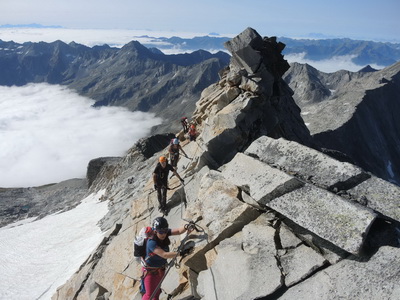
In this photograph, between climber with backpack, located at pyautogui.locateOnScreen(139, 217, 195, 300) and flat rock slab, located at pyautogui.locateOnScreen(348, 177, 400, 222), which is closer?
flat rock slab, located at pyautogui.locateOnScreen(348, 177, 400, 222)

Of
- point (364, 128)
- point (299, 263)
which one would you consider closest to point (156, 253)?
point (299, 263)

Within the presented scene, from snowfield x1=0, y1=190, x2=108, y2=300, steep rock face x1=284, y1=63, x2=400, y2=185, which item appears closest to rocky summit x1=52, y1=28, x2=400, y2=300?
snowfield x1=0, y1=190, x2=108, y2=300

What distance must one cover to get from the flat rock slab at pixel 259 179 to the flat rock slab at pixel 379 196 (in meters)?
2.05

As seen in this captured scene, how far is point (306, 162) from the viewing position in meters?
13.0

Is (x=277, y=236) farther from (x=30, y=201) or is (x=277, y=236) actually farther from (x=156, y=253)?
(x=30, y=201)

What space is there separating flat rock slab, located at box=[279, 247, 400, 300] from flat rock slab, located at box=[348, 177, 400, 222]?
176cm

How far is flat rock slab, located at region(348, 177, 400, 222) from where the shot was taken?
33.6 feet

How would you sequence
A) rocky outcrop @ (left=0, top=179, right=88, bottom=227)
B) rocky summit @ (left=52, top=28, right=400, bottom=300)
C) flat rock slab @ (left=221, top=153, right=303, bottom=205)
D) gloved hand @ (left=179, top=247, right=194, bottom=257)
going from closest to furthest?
rocky summit @ (left=52, top=28, right=400, bottom=300) < flat rock slab @ (left=221, top=153, right=303, bottom=205) < gloved hand @ (left=179, top=247, right=194, bottom=257) < rocky outcrop @ (left=0, top=179, right=88, bottom=227)

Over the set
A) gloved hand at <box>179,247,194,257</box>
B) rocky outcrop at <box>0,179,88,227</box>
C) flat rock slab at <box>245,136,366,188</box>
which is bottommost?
rocky outcrop at <box>0,179,88,227</box>

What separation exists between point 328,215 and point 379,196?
2.26m

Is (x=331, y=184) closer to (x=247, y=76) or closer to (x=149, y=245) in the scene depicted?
(x=149, y=245)

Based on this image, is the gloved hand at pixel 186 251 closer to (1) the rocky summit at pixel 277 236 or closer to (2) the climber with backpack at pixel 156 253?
(2) the climber with backpack at pixel 156 253

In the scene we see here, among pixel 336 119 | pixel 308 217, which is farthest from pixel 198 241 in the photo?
pixel 336 119

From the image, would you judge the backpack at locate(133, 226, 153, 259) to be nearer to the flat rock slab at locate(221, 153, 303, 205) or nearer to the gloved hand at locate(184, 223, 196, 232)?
the gloved hand at locate(184, 223, 196, 232)
